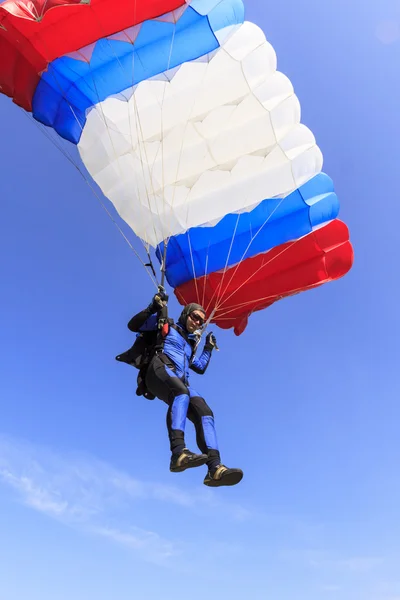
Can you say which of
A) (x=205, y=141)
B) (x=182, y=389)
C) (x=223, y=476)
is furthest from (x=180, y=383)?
(x=205, y=141)

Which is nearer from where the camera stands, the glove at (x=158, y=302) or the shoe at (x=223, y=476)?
the shoe at (x=223, y=476)

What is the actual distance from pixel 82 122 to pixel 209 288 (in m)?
2.78

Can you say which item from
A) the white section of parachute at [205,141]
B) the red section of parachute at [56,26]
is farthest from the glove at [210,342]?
the red section of parachute at [56,26]

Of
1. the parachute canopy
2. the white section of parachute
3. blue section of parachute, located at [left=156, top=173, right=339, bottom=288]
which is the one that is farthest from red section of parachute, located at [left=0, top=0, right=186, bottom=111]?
blue section of parachute, located at [left=156, top=173, right=339, bottom=288]

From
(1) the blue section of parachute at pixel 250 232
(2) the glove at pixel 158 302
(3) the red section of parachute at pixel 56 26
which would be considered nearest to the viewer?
(2) the glove at pixel 158 302

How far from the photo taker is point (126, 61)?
644cm

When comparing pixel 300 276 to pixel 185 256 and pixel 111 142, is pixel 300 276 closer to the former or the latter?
pixel 185 256

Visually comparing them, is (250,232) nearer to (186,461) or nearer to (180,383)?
(180,383)

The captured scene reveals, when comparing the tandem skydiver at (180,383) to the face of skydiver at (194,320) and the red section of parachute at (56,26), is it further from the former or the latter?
the red section of parachute at (56,26)

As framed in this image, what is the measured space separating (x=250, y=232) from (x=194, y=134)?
1.49 metres

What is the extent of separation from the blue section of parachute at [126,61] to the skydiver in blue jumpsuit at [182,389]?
2999mm

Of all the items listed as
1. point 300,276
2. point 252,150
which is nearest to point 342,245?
point 300,276

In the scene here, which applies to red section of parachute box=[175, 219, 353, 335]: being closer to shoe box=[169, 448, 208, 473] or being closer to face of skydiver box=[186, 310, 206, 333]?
face of skydiver box=[186, 310, 206, 333]

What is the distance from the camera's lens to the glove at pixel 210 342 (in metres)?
5.82
